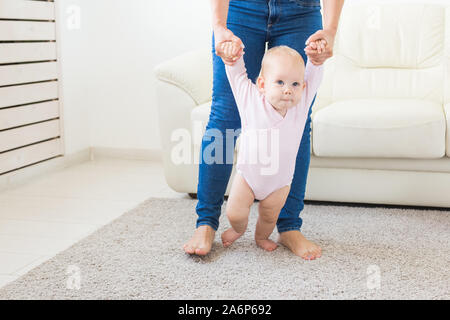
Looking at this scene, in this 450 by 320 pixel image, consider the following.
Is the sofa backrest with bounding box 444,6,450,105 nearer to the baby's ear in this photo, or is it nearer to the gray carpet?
the gray carpet

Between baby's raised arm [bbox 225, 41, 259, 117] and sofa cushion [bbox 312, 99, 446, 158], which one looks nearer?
baby's raised arm [bbox 225, 41, 259, 117]

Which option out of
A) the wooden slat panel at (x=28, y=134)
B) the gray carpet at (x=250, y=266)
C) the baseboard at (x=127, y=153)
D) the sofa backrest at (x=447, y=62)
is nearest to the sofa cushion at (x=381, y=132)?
the gray carpet at (x=250, y=266)

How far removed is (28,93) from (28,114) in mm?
95

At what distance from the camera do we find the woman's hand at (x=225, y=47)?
4.30ft

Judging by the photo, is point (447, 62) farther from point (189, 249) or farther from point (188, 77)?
point (189, 249)

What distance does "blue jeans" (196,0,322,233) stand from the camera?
1417 mm

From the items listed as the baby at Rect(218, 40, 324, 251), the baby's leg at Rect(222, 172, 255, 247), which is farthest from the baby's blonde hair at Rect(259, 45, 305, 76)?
the baby's leg at Rect(222, 172, 255, 247)

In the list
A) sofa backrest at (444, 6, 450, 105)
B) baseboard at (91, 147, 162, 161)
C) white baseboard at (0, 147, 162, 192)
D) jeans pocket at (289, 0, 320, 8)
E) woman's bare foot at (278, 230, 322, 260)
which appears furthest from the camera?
baseboard at (91, 147, 162, 161)

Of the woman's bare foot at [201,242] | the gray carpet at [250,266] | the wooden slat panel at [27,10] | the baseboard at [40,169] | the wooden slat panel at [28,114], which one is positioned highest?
the wooden slat panel at [27,10]

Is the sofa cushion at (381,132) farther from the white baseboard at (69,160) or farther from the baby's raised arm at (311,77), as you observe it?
the white baseboard at (69,160)

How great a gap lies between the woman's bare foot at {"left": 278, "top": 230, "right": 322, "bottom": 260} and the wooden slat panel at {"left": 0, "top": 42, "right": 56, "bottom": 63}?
1.46 metres

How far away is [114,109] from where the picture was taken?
9.81ft

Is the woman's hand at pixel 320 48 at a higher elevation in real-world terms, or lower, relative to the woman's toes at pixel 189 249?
higher

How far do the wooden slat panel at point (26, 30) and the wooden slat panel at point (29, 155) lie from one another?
0.49 m
